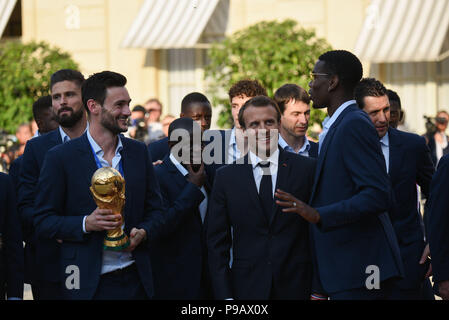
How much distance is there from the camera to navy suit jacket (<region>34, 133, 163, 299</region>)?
4238 mm

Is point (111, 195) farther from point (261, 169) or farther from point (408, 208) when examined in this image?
point (408, 208)

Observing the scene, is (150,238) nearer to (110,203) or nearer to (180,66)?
(110,203)

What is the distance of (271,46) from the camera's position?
1369 cm

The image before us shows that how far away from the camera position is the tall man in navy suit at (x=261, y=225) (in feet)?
14.6

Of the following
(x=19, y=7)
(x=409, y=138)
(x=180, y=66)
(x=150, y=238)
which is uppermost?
(x=19, y=7)

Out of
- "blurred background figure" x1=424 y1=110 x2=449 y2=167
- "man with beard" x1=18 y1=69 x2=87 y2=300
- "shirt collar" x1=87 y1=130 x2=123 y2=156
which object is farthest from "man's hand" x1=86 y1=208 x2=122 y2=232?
"blurred background figure" x1=424 y1=110 x2=449 y2=167

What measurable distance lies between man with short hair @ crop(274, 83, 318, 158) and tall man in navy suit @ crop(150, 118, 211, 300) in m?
1.20

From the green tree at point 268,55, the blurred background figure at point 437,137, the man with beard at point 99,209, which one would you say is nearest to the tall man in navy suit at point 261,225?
the man with beard at point 99,209

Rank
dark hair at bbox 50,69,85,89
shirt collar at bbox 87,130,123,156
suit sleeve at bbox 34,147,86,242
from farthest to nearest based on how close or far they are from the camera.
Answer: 1. dark hair at bbox 50,69,85,89
2. shirt collar at bbox 87,130,123,156
3. suit sleeve at bbox 34,147,86,242

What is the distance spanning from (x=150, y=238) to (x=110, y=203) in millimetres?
452

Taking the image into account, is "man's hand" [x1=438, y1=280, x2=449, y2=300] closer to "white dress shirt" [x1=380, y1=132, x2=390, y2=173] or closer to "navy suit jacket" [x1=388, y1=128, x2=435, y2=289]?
"navy suit jacket" [x1=388, y1=128, x2=435, y2=289]

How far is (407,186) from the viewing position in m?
5.20

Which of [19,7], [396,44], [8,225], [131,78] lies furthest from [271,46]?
[8,225]

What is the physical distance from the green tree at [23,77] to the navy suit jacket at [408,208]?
1121 cm
